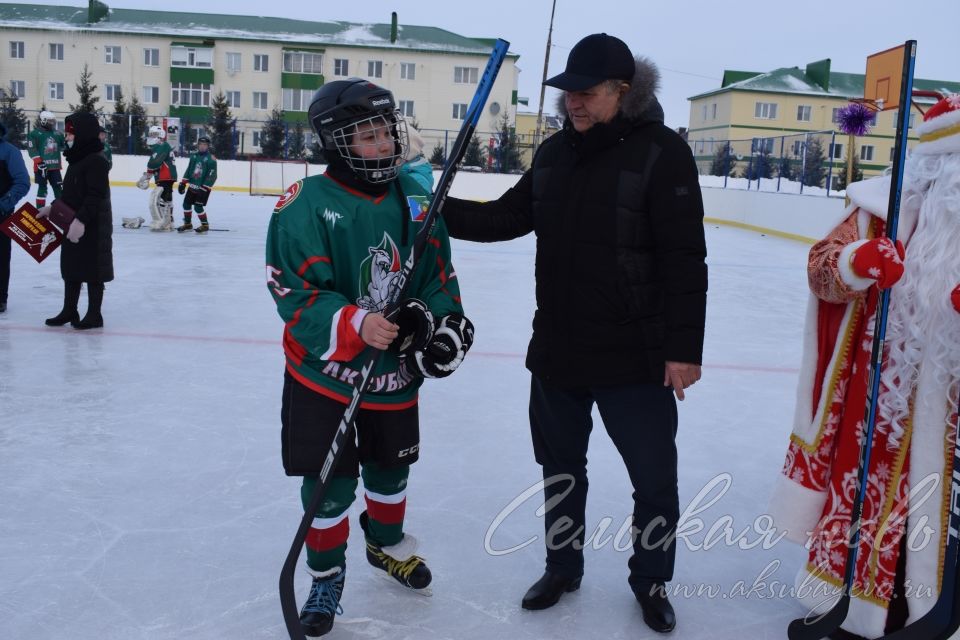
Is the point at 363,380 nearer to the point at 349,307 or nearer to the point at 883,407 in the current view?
the point at 349,307

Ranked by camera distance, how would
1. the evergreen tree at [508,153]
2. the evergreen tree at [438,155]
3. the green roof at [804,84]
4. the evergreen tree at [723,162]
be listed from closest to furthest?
the evergreen tree at [723,162], the evergreen tree at [508,153], the evergreen tree at [438,155], the green roof at [804,84]

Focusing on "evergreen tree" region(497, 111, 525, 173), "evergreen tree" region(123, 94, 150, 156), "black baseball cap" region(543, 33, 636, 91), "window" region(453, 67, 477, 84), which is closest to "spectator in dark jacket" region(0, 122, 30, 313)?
"black baseball cap" region(543, 33, 636, 91)

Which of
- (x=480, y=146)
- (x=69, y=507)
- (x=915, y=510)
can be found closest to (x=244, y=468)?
(x=69, y=507)

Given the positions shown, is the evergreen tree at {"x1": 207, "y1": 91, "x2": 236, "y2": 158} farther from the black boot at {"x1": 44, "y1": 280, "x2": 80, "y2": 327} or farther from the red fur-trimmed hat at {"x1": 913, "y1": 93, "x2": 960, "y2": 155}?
the red fur-trimmed hat at {"x1": 913, "y1": 93, "x2": 960, "y2": 155}

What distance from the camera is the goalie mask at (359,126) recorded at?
179 cm

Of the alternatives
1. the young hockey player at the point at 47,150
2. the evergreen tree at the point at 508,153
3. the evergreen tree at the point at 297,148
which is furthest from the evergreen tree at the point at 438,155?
the young hockey player at the point at 47,150

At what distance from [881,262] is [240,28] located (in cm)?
4277

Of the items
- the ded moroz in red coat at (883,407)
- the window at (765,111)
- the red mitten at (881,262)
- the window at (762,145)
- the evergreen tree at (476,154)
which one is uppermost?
the window at (765,111)

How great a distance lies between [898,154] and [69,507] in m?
2.28

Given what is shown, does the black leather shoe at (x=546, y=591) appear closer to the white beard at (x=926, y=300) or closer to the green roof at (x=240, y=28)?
the white beard at (x=926, y=300)

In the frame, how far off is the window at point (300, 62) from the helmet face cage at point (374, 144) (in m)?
39.5

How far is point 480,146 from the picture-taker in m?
20.7

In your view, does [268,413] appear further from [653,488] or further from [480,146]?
[480,146]

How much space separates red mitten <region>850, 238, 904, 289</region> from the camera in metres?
1.68
